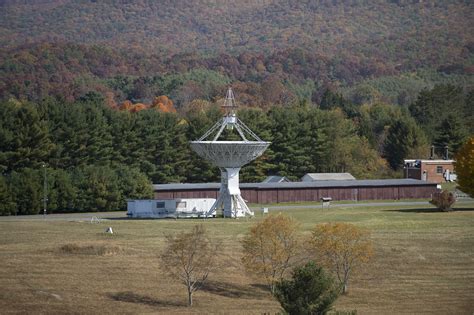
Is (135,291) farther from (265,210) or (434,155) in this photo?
(434,155)

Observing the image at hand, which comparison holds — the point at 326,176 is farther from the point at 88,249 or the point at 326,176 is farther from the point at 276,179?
the point at 88,249

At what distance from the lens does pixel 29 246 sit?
72688 mm

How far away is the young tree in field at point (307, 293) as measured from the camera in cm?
5275

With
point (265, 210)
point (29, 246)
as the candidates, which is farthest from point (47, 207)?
point (29, 246)

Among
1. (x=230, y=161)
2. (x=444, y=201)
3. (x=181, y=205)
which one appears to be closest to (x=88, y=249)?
(x=181, y=205)

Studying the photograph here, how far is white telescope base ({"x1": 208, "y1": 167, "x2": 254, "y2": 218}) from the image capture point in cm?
9325

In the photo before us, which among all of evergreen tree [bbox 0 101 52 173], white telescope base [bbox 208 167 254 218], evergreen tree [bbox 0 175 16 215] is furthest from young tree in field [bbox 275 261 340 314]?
evergreen tree [bbox 0 101 52 173]

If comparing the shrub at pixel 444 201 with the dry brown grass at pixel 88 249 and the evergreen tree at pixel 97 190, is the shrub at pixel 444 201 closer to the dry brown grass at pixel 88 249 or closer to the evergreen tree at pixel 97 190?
the evergreen tree at pixel 97 190

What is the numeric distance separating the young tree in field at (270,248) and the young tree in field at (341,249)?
1832 mm

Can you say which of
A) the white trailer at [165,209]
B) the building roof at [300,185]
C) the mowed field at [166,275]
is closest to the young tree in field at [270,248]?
the mowed field at [166,275]

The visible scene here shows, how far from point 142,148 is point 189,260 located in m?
59.9

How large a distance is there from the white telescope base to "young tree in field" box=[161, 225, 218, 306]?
25747mm

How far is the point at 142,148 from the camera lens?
406ft

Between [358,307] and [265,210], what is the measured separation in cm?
3465
